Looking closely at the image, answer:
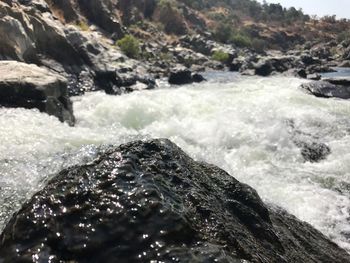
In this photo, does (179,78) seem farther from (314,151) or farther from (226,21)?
(226,21)

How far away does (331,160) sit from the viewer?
10.8 m

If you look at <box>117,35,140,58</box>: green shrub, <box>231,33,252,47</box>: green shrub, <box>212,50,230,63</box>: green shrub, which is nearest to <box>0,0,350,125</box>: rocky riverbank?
<box>212,50,230,63</box>: green shrub

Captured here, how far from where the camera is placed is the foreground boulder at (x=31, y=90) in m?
11.3

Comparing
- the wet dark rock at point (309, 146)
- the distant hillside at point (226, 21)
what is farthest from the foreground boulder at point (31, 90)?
the distant hillside at point (226, 21)

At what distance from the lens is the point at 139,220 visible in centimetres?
315

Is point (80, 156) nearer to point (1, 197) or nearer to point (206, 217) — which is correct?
point (1, 197)

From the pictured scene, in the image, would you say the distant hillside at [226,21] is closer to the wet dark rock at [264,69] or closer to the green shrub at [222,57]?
the green shrub at [222,57]

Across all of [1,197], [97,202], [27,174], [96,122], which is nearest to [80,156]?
[27,174]

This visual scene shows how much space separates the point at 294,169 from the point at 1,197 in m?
6.65

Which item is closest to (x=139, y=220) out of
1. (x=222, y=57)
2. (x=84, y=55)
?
(x=84, y=55)

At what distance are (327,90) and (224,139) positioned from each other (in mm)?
9001

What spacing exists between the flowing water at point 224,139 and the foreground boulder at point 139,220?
6.79ft

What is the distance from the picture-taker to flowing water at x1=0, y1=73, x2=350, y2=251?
7335 millimetres

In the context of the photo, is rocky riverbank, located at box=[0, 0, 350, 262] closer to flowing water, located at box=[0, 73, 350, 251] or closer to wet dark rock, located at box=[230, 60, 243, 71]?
flowing water, located at box=[0, 73, 350, 251]
